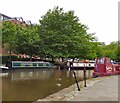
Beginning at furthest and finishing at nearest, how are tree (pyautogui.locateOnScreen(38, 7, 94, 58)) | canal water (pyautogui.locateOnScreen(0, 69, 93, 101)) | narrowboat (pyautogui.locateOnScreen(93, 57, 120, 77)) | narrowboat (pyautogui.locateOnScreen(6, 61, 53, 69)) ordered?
tree (pyautogui.locateOnScreen(38, 7, 94, 58)) < narrowboat (pyautogui.locateOnScreen(6, 61, 53, 69)) < narrowboat (pyautogui.locateOnScreen(93, 57, 120, 77)) < canal water (pyautogui.locateOnScreen(0, 69, 93, 101))

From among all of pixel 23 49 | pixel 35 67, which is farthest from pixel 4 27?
pixel 35 67

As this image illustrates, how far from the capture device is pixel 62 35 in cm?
4709

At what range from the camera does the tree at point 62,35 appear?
155ft

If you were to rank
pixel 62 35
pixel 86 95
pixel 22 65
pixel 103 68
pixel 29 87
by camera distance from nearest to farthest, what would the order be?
pixel 86 95 → pixel 29 87 → pixel 103 68 → pixel 22 65 → pixel 62 35

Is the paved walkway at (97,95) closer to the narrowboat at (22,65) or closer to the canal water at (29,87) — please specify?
the canal water at (29,87)

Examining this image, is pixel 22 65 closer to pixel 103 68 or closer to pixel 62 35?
pixel 103 68

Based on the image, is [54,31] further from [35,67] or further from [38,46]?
[35,67]

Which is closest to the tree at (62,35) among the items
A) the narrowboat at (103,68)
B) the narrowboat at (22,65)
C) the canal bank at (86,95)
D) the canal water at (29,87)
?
the narrowboat at (22,65)

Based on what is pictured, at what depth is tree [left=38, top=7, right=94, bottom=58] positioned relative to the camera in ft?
155

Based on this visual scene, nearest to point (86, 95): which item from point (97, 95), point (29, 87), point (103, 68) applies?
point (97, 95)

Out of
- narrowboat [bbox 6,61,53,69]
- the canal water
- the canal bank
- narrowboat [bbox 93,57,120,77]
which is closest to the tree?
narrowboat [bbox 6,61,53,69]

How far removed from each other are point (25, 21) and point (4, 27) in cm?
3022

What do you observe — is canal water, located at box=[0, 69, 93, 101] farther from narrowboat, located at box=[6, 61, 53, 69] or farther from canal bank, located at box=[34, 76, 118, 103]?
canal bank, located at box=[34, 76, 118, 103]

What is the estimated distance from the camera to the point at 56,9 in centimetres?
5131
